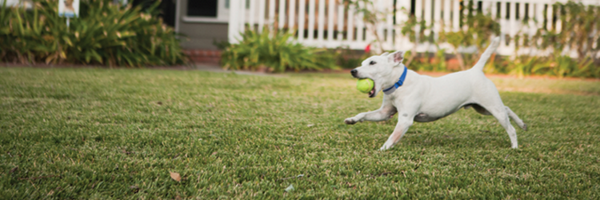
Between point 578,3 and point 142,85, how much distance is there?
7972 mm

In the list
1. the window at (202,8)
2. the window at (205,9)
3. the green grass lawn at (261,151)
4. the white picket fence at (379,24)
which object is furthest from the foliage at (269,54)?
the window at (202,8)

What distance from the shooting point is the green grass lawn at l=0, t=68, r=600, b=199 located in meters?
1.72

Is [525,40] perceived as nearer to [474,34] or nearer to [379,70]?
[474,34]

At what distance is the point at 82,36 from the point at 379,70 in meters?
5.36

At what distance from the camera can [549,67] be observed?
828 cm

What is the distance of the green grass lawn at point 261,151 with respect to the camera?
1.72 meters

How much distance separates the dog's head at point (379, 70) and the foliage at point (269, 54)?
5.10 meters

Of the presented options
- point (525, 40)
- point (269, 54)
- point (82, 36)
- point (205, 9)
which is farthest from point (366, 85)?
point (205, 9)

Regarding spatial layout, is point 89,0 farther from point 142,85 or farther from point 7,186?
point 7,186

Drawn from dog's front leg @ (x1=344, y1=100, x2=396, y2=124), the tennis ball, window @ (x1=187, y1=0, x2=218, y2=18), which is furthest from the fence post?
the tennis ball

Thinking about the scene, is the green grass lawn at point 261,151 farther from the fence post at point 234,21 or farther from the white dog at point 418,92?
the fence post at point 234,21

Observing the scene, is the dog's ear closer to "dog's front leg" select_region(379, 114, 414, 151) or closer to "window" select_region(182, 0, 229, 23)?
"dog's front leg" select_region(379, 114, 414, 151)

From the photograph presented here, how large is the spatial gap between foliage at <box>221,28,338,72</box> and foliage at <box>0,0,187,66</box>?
123cm

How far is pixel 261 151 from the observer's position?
7.46 feet
